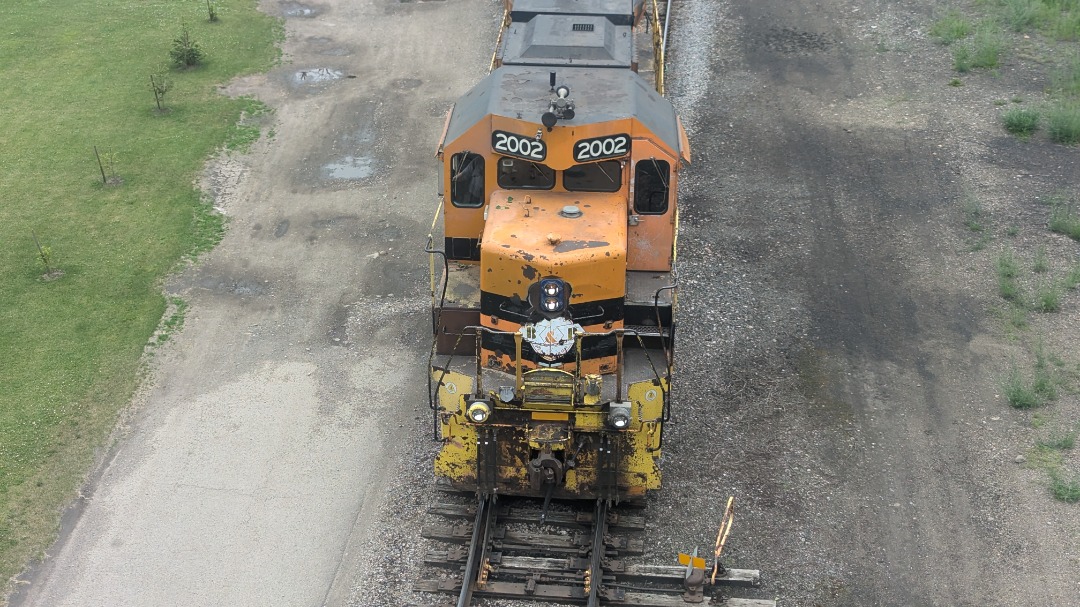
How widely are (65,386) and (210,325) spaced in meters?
2.21

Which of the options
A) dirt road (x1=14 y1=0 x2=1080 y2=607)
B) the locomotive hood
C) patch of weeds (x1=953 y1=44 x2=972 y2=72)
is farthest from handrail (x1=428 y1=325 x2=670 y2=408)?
patch of weeds (x1=953 y1=44 x2=972 y2=72)

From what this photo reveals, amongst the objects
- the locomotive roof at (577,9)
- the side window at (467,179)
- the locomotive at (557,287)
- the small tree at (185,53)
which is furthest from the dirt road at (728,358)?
the locomotive roof at (577,9)

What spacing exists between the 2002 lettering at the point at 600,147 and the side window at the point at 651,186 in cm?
33

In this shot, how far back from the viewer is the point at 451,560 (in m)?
11.3

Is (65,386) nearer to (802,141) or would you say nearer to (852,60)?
(802,141)

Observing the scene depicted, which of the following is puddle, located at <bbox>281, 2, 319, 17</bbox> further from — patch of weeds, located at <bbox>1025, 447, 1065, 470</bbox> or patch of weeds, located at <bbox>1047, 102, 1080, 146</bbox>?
patch of weeds, located at <bbox>1025, 447, 1065, 470</bbox>

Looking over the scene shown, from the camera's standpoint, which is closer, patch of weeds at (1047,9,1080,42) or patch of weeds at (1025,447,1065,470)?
patch of weeds at (1025,447,1065,470)

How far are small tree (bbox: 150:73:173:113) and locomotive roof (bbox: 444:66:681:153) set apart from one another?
11.3 m

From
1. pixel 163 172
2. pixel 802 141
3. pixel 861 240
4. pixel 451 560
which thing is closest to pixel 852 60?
pixel 802 141

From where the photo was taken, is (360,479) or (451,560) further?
(360,479)

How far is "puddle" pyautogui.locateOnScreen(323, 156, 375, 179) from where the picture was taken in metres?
19.7

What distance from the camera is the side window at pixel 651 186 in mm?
Answer: 11625

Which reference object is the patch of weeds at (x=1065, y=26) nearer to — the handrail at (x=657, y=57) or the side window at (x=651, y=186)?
the handrail at (x=657, y=57)

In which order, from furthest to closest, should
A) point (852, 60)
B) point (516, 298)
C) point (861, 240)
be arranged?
point (852, 60)
point (861, 240)
point (516, 298)
